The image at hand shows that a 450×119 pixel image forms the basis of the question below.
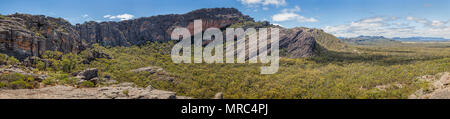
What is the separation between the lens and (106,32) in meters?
105

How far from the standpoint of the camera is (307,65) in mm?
65750

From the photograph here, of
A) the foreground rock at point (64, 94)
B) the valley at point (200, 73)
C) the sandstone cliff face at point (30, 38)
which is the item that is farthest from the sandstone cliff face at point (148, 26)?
the foreground rock at point (64, 94)

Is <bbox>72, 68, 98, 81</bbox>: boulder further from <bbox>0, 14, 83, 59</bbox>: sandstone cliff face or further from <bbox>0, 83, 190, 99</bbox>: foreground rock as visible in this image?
<bbox>0, 14, 83, 59</bbox>: sandstone cliff face

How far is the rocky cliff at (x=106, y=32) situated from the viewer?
41.7m

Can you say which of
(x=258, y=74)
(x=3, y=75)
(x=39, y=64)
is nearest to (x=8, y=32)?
(x=39, y=64)

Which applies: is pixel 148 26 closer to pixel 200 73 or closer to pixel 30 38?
pixel 30 38

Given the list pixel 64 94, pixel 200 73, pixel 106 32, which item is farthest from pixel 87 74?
pixel 106 32

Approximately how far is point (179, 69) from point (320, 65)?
50.8 metres

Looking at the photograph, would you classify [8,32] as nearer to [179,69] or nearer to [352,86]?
[179,69]

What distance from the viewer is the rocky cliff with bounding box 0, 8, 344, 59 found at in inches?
1643

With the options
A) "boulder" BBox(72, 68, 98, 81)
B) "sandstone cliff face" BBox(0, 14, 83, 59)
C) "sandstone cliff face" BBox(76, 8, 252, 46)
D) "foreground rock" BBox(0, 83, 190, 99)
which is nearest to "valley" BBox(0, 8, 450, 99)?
"sandstone cliff face" BBox(0, 14, 83, 59)

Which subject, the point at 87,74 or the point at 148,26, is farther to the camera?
the point at 148,26

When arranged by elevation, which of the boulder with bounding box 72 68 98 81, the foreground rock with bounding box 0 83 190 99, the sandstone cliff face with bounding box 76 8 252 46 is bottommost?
the foreground rock with bounding box 0 83 190 99

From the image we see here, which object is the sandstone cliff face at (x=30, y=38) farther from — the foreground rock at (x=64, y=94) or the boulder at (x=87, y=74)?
the foreground rock at (x=64, y=94)
